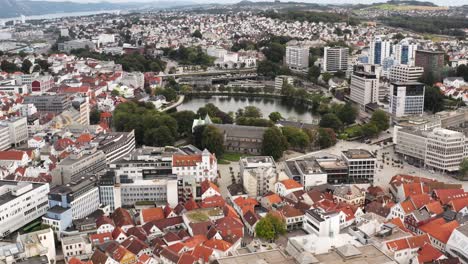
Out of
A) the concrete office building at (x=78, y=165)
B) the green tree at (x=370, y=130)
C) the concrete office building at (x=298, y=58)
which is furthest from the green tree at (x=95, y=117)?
the concrete office building at (x=298, y=58)

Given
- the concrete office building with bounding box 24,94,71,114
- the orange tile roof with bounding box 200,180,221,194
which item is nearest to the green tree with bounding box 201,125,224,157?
the orange tile roof with bounding box 200,180,221,194

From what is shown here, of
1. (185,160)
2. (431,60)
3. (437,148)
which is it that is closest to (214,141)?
(185,160)

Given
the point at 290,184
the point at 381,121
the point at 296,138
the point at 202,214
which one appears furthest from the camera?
the point at 381,121

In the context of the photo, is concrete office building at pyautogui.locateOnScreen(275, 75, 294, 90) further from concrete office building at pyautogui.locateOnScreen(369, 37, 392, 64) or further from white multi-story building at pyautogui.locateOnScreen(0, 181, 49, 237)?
white multi-story building at pyautogui.locateOnScreen(0, 181, 49, 237)

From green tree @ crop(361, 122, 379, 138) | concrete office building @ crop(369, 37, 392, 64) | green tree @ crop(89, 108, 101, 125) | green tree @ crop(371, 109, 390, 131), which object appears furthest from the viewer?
concrete office building @ crop(369, 37, 392, 64)

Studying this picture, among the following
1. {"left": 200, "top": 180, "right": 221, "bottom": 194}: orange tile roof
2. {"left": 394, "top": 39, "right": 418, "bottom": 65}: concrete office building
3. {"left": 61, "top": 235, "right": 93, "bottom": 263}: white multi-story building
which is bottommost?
{"left": 61, "top": 235, "right": 93, "bottom": 263}: white multi-story building

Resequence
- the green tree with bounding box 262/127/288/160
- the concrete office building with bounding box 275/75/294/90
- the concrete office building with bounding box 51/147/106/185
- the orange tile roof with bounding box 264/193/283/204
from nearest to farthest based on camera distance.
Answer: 1. the orange tile roof with bounding box 264/193/283/204
2. the concrete office building with bounding box 51/147/106/185
3. the green tree with bounding box 262/127/288/160
4. the concrete office building with bounding box 275/75/294/90

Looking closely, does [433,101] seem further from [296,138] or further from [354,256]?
[354,256]
